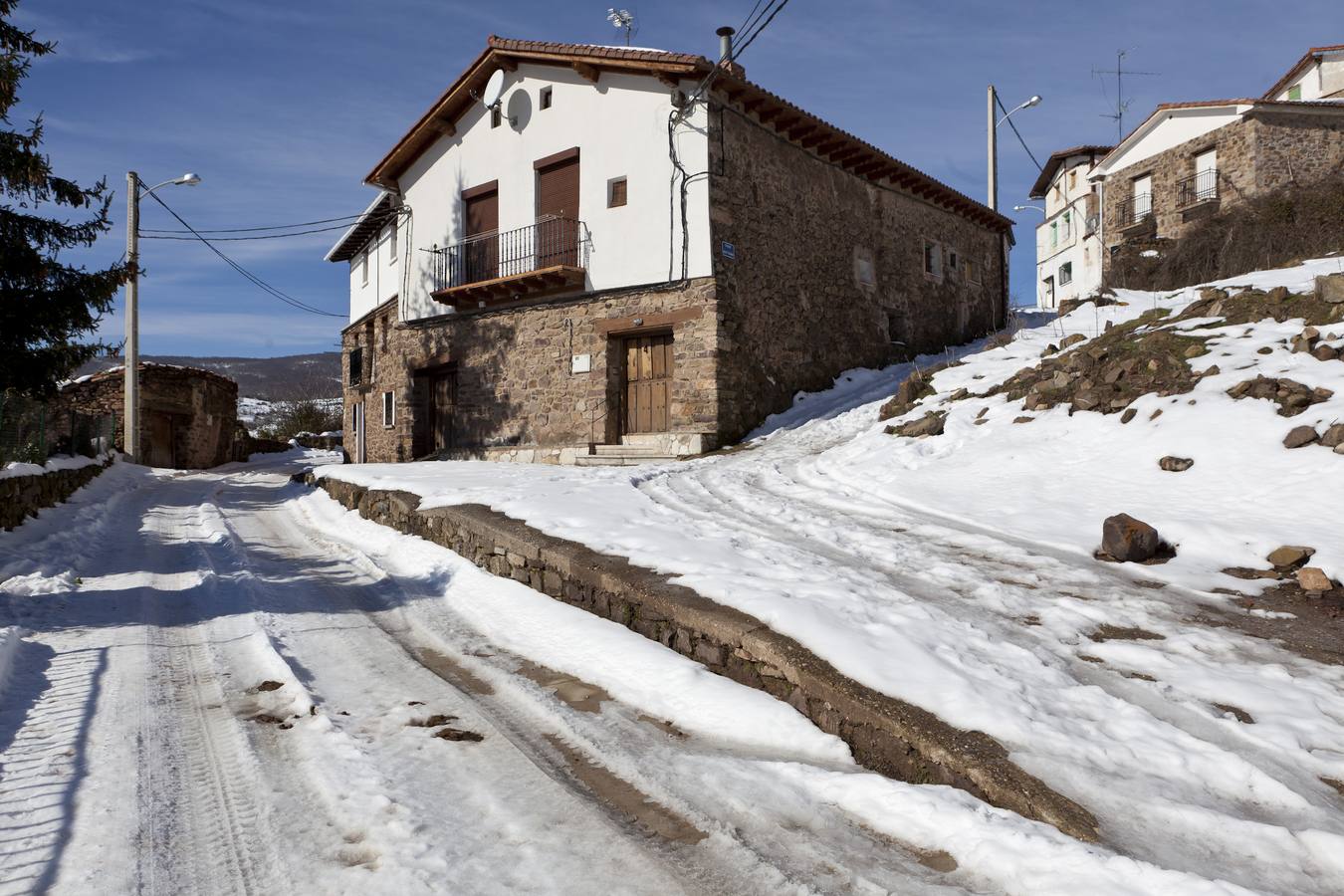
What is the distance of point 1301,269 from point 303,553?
1422 cm

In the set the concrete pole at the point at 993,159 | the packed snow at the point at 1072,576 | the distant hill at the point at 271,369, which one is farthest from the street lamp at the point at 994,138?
the distant hill at the point at 271,369

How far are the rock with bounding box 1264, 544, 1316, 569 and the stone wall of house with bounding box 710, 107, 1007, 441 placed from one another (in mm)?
8267

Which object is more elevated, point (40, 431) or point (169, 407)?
point (169, 407)

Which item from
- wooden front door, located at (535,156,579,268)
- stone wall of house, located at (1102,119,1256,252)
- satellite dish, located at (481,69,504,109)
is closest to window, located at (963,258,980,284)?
stone wall of house, located at (1102,119,1256,252)

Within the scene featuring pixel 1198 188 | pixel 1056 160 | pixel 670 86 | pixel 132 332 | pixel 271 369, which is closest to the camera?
pixel 670 86

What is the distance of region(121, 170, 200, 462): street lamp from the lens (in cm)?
1850

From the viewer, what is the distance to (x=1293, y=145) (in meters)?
22.7

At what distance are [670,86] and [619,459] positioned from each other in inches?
252

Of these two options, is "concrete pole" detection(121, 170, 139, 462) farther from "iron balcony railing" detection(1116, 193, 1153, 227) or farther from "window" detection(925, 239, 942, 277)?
"iron balcony railing" detection(1116, 193, 1153, 227)

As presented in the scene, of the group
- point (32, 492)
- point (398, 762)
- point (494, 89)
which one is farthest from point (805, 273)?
point (398, 762)

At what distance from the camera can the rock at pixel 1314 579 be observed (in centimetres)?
429

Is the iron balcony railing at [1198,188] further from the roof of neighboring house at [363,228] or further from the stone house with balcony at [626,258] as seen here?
the roof of neighboring house at [363,228]

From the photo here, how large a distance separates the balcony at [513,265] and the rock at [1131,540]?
33.4 ft

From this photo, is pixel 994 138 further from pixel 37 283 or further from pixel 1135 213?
pixel 37 283
